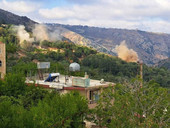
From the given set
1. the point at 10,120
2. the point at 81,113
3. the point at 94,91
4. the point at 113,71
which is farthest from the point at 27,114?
the point at 113,71

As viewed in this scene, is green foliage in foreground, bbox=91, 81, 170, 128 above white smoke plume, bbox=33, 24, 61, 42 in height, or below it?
below

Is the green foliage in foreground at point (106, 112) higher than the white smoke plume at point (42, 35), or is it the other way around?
the white smoke plume at point (42, 35)

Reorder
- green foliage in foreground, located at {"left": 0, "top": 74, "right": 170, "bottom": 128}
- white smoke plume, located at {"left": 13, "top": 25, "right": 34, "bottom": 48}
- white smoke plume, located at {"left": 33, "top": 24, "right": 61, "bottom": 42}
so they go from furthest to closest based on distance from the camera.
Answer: white smoke plume, located at {"left": 33, "top": 24, "right": 61, "bottom": 42} < white smoke plume, located at {"left": 13, "top": 25, "right": 34, "bottom": 48} < green foliage in foreground, located at {"left": 0, "top": 74, "right": 170, "bottom": 128}

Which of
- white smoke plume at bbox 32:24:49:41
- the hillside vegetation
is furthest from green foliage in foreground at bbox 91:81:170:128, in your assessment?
white smoke plume at bbox 32:24:49:41

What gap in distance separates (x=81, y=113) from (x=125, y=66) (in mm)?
70447

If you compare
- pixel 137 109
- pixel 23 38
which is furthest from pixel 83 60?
pixel 137 109

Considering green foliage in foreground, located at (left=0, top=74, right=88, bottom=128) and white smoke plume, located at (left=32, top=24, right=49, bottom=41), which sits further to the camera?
white smoke plume, located at (left=32, top=24, right=49, bottom=41)

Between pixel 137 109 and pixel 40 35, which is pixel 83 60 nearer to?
pixel 40 35

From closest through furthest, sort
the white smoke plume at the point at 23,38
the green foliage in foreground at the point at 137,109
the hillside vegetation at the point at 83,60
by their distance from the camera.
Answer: the green foliage in foreground at the point at 137,109, the hillside vegetation at the point at 83,60, the white smoke plume at the point at 23,38

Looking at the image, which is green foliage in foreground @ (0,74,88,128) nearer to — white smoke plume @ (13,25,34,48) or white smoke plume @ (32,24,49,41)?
white smoke plume @ (13,25,34,48)

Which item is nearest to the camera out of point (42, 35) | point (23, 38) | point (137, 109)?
point (137, 109)

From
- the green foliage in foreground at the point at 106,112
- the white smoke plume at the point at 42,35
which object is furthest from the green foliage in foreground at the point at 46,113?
the white smoke plume at the point at 42,35

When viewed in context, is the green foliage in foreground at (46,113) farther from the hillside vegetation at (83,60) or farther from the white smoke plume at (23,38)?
the white smoke plume at (23,38)

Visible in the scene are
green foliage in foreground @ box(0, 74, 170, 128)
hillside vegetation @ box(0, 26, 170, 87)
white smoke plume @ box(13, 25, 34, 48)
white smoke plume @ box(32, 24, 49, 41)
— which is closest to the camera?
green foliage in foreground @ box(0, 74, 170, 128)
